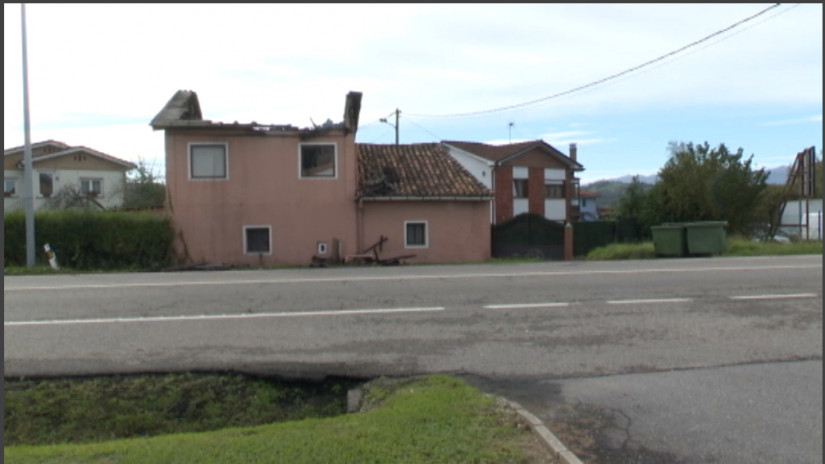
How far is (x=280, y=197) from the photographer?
2652 cm

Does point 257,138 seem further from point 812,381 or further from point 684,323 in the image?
point 812,381

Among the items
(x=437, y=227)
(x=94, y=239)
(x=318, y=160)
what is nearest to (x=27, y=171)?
(x=94, y=239)

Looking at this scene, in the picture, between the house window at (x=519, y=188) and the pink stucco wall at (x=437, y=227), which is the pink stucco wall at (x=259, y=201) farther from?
the house window at (x=519, y=188)

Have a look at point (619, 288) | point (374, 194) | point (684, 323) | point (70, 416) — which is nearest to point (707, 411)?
point (684, 323)

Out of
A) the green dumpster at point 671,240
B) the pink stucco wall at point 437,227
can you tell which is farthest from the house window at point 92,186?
the green dumpster at point 671,240

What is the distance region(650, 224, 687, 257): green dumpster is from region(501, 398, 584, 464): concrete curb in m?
20.5

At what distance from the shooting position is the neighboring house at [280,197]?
2605 cm

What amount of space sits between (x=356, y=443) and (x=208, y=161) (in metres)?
22.3

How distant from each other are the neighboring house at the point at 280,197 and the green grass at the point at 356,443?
2047cm

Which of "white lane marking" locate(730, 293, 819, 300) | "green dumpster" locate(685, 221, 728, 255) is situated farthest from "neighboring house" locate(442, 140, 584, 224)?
"white lane marking" locate(730, 293, 819, 300)

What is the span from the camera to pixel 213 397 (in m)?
7.26

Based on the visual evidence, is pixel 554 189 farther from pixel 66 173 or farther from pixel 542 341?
pixel 542 341

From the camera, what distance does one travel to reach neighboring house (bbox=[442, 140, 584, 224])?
46.9m

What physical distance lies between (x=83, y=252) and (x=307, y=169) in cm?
754
